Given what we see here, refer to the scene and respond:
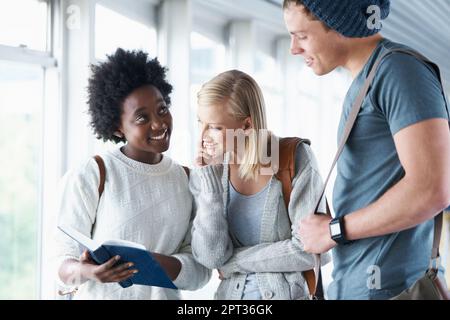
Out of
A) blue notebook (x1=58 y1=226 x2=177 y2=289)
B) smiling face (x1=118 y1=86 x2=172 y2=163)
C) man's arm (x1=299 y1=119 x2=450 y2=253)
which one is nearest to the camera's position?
man's arm (x1=299 y1=119 x2=450 y2=253)

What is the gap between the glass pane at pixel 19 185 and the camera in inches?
67.9

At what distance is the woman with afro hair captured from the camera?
51.1 inches

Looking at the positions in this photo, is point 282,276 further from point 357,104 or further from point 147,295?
point 357,104

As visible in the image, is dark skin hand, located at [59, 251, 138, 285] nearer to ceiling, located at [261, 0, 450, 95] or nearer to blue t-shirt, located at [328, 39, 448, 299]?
blue t-shirt, located at [328, 39, 448, 299]

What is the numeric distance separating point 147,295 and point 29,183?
633mm

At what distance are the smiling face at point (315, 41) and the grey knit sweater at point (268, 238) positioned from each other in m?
0.26

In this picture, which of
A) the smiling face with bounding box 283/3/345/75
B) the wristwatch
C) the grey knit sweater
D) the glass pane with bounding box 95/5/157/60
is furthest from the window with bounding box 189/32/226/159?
the wristwatch

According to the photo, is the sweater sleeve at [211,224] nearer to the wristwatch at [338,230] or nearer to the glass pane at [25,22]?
the wristwatch at [338,230]

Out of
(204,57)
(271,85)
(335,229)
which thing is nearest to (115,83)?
(335,229)

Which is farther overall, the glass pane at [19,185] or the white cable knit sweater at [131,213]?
the glass pane at [19,185]

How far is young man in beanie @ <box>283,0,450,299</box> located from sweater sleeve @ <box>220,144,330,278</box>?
5.9 inches

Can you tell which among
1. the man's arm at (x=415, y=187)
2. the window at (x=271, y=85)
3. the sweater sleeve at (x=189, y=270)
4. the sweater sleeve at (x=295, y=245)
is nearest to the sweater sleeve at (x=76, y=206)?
the sweater sleeve at (x=189, y=270)

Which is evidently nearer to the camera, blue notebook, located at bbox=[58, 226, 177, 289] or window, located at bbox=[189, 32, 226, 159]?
blue notebook, located at bbox=[58, 226, 177, 289]
